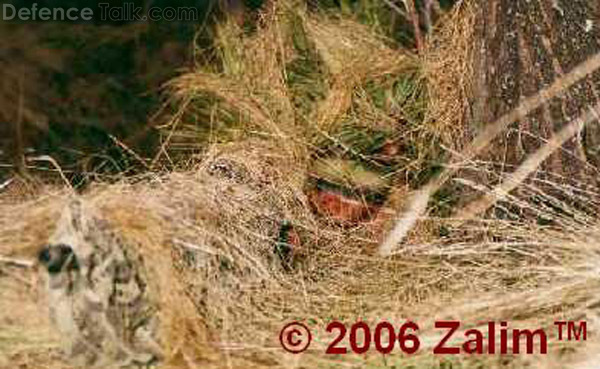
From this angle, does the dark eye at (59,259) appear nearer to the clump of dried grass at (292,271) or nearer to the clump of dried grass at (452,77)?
the clump of dried grass at (292,271)

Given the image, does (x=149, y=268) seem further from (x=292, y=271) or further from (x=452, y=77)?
(x=452, y=77)

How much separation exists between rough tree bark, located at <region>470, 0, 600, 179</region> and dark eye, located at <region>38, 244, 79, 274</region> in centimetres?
114

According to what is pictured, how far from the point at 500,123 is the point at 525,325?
0.65 metres

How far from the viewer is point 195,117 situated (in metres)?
3.68

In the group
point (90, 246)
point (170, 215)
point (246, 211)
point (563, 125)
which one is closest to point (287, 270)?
point (246, 211)

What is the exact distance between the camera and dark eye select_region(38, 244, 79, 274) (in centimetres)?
242

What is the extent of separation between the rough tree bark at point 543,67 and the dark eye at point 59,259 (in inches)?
45.0

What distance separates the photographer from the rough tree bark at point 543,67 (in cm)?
280

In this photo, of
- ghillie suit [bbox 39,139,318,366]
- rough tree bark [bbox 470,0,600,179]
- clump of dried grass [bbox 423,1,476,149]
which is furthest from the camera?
clump of dried grass [bbox 423,1,476,149]

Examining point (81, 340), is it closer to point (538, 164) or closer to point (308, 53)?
point (538, 164)

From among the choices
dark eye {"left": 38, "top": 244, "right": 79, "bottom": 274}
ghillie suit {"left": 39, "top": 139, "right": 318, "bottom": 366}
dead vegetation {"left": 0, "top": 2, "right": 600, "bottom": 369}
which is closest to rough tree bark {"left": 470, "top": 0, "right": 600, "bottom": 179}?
dead vegetation {"left": 0, "top": 2, "right": 600, "bottom": 369}

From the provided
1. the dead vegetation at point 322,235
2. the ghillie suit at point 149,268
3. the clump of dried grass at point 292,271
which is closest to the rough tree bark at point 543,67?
the dead vegetation at point 322,235

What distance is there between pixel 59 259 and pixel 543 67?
1274 millimetres
